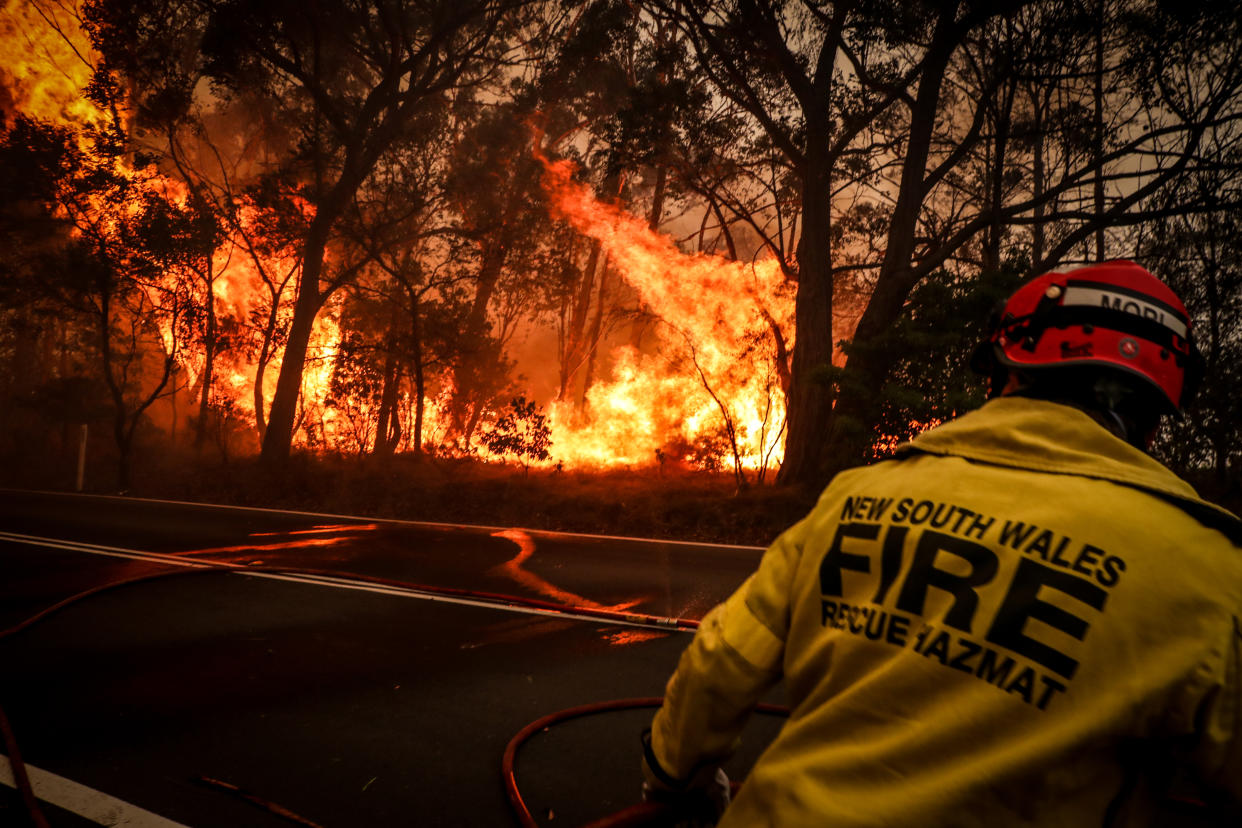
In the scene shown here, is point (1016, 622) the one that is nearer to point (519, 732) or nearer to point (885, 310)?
point (519, 732)

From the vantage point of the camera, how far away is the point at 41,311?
19.1 m

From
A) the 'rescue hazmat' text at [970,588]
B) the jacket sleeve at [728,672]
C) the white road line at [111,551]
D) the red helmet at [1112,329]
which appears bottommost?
the white road line at [111,551]

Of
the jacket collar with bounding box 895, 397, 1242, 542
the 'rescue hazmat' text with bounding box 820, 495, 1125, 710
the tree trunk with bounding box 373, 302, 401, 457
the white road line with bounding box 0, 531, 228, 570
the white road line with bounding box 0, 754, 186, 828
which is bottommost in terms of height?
the white road line with bounding box 0, 754, 186, 828

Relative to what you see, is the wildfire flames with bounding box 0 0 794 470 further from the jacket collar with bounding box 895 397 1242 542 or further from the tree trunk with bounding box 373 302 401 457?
the jacket collar with bounding box 895 397 1242 542

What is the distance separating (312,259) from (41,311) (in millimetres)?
7420

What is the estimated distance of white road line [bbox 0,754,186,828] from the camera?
3105 mm

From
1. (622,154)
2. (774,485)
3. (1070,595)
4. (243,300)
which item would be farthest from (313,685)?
(243,300)

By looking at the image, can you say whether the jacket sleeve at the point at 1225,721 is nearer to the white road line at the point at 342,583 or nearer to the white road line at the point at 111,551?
the white road line at the point at 342,583

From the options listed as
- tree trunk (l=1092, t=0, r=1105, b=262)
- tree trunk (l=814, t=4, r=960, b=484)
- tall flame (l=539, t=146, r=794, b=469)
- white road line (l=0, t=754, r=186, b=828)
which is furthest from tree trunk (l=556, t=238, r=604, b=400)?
white road line (l=0, t=754, r=186, b=828)

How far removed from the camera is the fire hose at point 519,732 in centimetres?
158

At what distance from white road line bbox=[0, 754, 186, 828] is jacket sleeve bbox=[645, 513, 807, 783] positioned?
2733 millimetres

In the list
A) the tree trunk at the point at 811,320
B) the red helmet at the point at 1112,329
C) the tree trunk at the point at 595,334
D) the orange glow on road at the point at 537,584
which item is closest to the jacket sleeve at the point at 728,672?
the red helmet at the point at 1112,329

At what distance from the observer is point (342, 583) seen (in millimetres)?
7414

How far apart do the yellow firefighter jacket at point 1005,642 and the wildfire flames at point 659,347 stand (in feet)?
47.4
